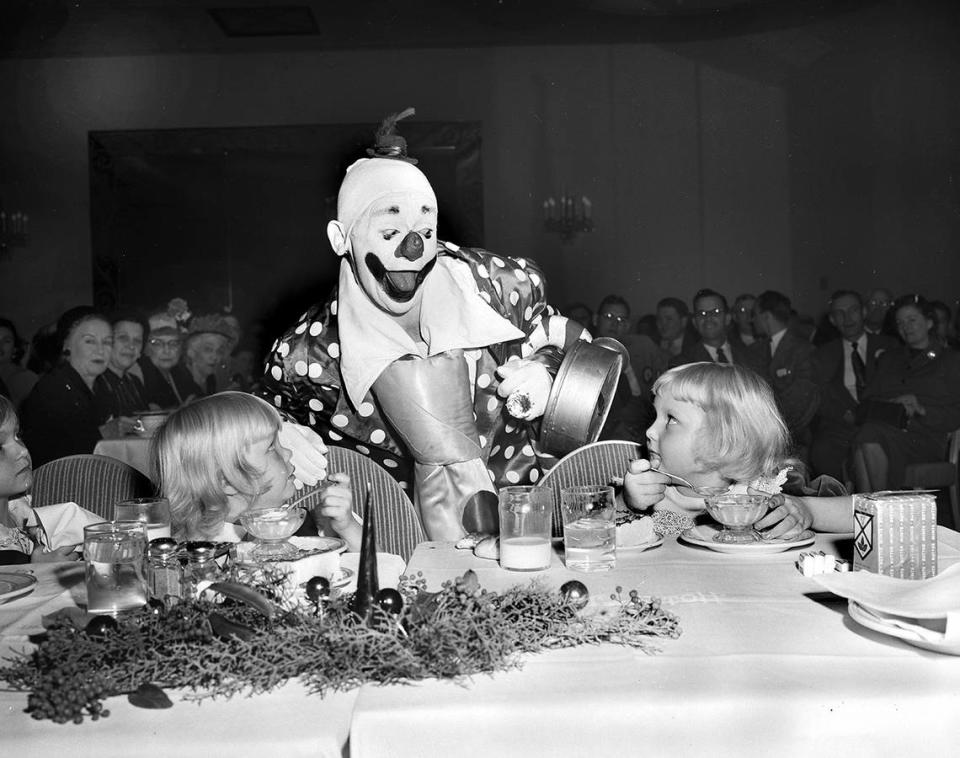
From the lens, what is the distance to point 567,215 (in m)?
5.32

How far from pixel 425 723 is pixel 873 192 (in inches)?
214

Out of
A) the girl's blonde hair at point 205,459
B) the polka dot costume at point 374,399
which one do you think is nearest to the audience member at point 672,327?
the polka dot costume at point 374,399

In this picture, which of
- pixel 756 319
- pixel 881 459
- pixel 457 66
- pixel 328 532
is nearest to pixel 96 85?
pixel 457 66

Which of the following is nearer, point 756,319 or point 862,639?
point 862,639

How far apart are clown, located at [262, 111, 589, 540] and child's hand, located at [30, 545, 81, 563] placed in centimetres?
112

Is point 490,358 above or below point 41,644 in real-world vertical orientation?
above

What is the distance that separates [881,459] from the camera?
17.3ft

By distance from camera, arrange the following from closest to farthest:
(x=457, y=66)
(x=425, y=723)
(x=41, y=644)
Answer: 1. (x=425, y=723)
2. (x=41, y=644)
3. (x=457, y=66)

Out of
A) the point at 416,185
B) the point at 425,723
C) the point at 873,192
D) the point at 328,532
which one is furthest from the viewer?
the point at 873,192

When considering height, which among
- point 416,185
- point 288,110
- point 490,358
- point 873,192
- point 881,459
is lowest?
point 881,459

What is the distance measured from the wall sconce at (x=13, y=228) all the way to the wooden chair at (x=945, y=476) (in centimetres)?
478

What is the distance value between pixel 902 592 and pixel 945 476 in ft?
13.2

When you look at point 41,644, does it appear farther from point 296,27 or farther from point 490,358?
point 296,27

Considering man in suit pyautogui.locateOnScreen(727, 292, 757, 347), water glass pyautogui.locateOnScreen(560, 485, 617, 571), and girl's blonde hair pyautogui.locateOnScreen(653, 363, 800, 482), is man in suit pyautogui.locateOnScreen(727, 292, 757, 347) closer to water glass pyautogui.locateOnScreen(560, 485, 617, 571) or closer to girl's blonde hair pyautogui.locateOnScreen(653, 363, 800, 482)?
girl's blonde hair pyautogui.locateOnScreen(653, 363, 800, 482)
